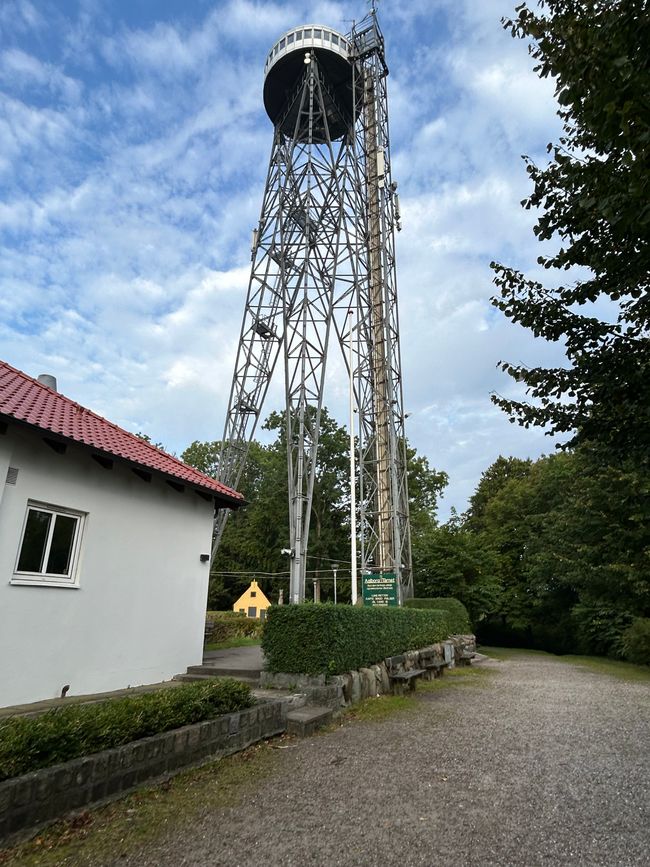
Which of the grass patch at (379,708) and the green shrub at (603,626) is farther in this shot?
the green shrub at (603,626)

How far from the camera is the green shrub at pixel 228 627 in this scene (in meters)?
13.2

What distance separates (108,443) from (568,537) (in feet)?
56.9

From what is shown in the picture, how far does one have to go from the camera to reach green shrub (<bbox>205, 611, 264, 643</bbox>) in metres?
13.2

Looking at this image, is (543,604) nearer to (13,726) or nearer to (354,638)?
(354,638)

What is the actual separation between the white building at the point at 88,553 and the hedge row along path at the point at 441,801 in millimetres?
2773

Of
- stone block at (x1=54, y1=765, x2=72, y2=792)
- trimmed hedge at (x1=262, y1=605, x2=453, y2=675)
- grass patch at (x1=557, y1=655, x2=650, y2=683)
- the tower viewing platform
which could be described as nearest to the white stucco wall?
→ trimmed hedge at (x1=262, y1=605, x2=453, y2=675)

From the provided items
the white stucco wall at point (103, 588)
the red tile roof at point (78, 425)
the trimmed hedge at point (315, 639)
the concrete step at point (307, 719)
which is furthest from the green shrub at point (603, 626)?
the white stucco wall at point (103, 588)

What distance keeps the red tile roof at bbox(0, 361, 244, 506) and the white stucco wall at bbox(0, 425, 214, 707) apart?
276 millimetres

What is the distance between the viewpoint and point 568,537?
18969mm

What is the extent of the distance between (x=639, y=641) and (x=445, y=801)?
44.0 ft

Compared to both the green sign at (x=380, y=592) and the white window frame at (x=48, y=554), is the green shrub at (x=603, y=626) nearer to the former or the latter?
the green sign at (x=380, y=592)

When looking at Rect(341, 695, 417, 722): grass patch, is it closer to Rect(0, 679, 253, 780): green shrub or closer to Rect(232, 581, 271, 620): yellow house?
Rect(0, 679, 253, 780): green shrub

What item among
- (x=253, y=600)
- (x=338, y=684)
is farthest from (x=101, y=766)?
(x=253, y=600)

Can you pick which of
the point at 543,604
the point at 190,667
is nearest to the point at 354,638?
the point at 190,667
